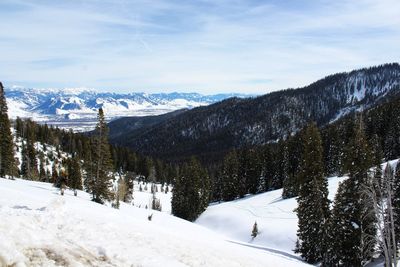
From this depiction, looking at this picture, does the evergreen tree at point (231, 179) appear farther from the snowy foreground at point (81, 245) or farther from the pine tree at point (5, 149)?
the snowy foreground at point (81, 245)

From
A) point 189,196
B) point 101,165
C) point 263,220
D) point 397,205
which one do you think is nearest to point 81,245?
point 101,165

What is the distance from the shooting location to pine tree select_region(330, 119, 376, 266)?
37.7 m

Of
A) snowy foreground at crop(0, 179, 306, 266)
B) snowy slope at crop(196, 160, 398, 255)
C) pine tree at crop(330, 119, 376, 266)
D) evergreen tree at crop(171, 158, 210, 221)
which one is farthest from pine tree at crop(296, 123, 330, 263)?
evergreen tree at crop(171, 158, 210, 221)

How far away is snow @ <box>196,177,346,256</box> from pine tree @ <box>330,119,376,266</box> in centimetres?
1301

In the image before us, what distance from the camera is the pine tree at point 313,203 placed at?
132 feet

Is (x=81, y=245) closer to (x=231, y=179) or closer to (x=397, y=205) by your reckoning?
(x=397, y=205)

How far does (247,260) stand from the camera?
20.6m

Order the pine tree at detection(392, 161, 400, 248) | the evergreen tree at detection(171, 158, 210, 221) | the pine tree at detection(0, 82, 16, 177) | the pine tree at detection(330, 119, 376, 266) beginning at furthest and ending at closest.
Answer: the evergreen tree at detection(171, 158, 210, 221) < the pine tree at detection(0, 82, 16, 177) < the pine tree at detection(392, 161, 400, 248) < the pine tree at detection(330, 119, 376, 266)

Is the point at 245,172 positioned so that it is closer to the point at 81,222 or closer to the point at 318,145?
the point at 318,145

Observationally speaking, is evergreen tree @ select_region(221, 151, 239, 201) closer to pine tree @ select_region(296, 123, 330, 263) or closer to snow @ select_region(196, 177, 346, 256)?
snow @ select_region(196, 177, 346, 256)

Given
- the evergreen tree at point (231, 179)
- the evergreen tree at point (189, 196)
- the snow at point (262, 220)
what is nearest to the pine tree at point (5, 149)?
the snow at point (262, 220)

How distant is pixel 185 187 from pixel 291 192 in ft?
80.2

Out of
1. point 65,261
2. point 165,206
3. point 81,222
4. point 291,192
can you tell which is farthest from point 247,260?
point 165,206

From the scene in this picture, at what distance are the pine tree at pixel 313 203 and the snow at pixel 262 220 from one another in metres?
9.58
